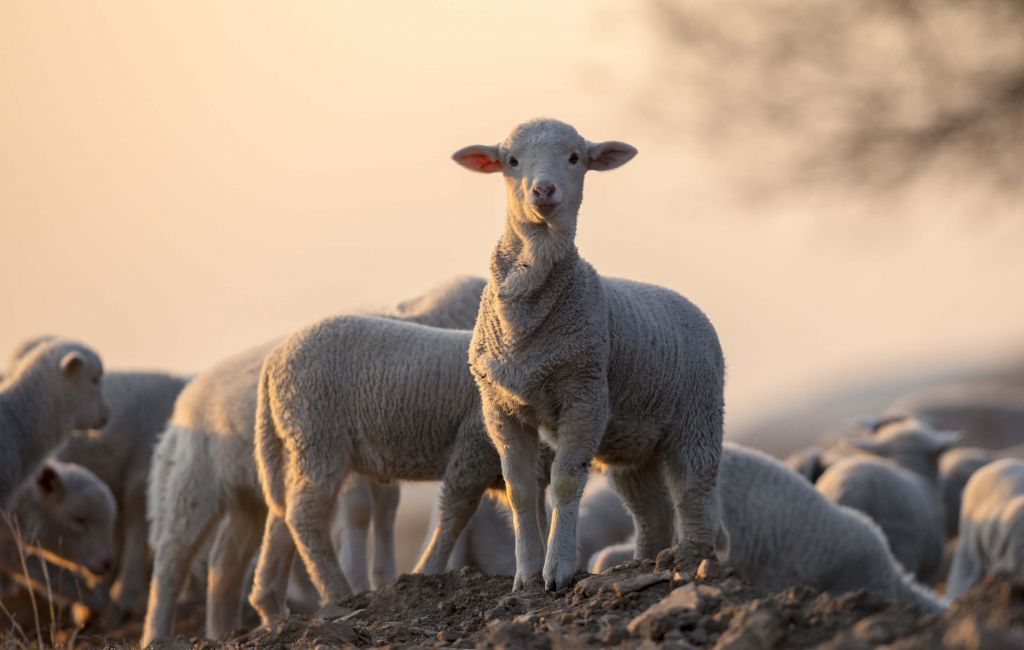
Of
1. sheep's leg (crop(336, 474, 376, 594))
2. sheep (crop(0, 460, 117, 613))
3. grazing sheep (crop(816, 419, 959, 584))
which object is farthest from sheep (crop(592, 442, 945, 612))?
sheep (crop(0, 460, 117, 613))

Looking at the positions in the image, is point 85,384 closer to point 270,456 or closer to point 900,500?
point 270,456

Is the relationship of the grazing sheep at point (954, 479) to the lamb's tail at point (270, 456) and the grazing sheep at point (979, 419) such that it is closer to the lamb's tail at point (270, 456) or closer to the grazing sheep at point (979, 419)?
the grazing sheep at point (979, 419)

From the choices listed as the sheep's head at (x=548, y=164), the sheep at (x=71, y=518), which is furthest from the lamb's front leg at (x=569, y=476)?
the sheep at (x=71, y=518)

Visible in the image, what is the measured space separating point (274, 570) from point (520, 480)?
94.9 inches

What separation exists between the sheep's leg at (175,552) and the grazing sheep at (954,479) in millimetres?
7393

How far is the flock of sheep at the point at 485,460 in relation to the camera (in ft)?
21.2

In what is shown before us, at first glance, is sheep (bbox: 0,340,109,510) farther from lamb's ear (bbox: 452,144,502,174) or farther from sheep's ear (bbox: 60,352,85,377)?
lamb's ear (bbox: 452,144,502,174)

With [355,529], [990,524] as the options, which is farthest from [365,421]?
[990,524]

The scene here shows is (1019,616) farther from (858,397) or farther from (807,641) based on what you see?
(858,397)

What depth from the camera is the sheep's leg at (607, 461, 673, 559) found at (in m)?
7.38

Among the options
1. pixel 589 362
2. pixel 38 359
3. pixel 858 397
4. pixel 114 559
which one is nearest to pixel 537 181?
pixel 589 362

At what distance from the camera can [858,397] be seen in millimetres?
46156

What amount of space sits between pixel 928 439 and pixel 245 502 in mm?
6356

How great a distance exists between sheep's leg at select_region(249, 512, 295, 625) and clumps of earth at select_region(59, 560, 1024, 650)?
1524 mm
